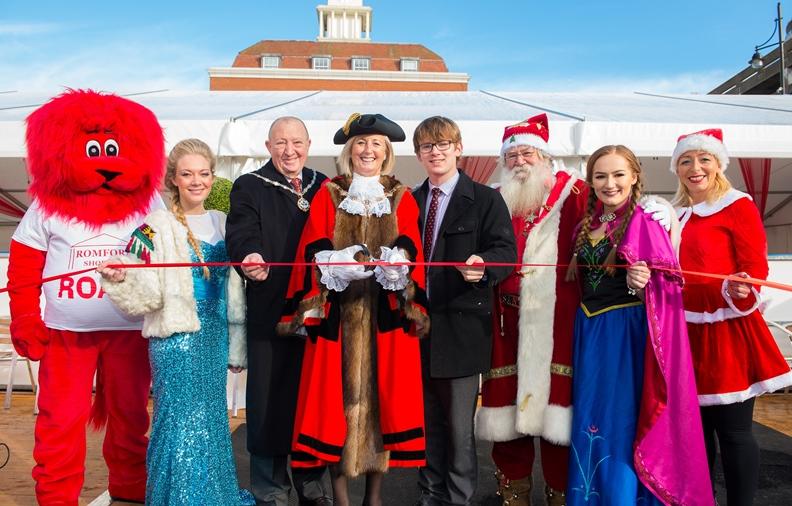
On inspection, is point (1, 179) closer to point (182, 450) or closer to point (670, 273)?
point (182, 450)

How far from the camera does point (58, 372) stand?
2418 mm

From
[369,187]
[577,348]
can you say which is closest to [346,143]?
[369,187]

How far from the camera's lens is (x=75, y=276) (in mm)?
2469

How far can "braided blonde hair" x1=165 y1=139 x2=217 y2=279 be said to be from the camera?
2359 millimetres

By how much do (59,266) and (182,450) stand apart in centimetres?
96

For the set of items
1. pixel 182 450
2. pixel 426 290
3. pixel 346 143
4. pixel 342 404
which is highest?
pixel 346 143

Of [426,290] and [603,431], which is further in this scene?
[426,290]

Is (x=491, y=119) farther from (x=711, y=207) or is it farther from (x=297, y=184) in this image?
(x=297, y=184)

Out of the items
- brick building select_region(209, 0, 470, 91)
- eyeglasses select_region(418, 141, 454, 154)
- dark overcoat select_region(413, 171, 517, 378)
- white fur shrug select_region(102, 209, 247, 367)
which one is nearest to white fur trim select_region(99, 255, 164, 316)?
white fur shrug select_region(102, 209, 247, 367)

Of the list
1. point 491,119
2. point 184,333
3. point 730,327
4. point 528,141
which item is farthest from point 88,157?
point 491,119

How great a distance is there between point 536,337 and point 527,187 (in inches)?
25.8

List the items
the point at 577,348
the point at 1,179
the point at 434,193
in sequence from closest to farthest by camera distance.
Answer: the point at 577,348 → the point at 434,193 → the point at 1,179

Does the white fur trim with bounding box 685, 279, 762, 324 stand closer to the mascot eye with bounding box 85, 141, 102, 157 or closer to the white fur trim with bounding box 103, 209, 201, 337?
the white fur trim with bounding box 103, 209, 201, 337

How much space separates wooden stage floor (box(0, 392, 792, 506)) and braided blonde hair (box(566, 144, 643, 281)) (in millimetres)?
1349
